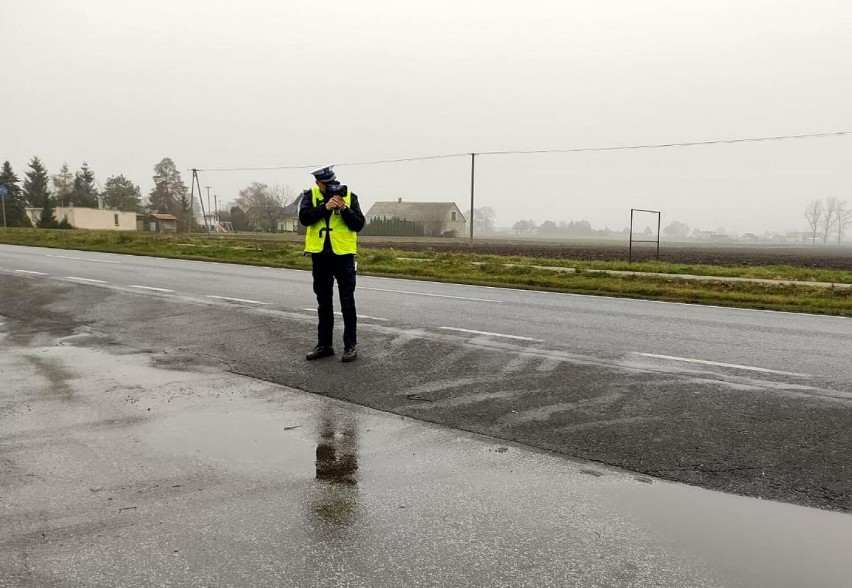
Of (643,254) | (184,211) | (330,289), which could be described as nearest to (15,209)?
(184,211)

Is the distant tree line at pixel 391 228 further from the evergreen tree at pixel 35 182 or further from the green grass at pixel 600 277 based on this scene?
the green grass at pixel 600 277

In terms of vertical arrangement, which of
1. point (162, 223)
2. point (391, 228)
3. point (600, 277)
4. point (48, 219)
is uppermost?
point (48, 219)

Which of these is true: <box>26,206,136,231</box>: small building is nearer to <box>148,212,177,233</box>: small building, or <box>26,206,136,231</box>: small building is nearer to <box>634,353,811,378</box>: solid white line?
<box>148,212,177,233</box>: small building

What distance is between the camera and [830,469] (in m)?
4.01

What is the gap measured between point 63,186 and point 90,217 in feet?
104

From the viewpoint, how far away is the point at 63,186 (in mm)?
113625

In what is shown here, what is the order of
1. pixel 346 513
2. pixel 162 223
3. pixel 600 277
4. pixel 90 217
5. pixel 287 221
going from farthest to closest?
pixel 287 221 → pixel 162 223 → pixel 90 217 → pixel 600 277 → pixel 346 513

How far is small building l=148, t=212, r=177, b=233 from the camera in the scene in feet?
317

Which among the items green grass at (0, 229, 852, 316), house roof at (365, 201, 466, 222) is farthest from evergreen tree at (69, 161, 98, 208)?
green grass at (0, 229, 852, 316)

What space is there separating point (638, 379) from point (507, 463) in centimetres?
255

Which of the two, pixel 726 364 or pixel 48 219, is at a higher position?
pixel 48 219

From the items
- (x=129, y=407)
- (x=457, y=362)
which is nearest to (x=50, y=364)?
(x=129, y=407)

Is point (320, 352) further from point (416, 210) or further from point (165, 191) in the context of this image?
point (165, 191)

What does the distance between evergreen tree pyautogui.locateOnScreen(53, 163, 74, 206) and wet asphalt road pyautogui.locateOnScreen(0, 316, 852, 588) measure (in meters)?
120
